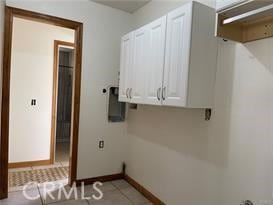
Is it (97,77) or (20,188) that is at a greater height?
(97,77)

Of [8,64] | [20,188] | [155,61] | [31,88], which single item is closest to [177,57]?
[155,61]

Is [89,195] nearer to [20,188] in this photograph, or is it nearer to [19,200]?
[19,200]

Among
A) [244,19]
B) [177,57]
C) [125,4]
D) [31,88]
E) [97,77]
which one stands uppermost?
[125,4]

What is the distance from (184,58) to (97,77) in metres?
1.60

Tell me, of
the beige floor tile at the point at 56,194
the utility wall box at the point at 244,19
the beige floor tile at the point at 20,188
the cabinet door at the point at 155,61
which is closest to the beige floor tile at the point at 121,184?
the beige floor tile at the point at 56,194

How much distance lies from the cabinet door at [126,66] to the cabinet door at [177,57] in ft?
2.34

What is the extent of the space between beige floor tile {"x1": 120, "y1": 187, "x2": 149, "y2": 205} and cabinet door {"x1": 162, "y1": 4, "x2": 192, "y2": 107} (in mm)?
1409

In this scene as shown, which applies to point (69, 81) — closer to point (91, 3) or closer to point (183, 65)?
point (91, 3)

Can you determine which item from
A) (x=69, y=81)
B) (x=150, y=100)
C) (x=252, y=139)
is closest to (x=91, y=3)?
(x=150, y=100)

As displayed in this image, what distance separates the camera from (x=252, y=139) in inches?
60.4

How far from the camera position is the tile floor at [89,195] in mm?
2439

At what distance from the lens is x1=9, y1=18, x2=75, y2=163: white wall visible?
11.3 feet

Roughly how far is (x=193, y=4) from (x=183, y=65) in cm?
51

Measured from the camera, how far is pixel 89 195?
266cm
